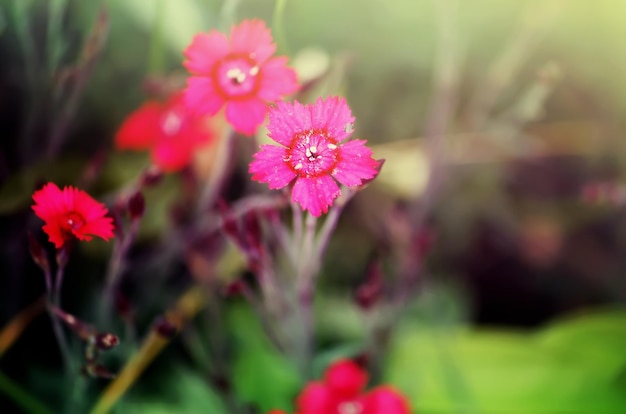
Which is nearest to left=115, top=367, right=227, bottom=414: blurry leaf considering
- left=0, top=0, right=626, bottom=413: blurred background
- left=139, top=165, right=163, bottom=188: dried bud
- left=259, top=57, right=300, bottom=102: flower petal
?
left=0, top=0, right=626, bottom=413: blurred background

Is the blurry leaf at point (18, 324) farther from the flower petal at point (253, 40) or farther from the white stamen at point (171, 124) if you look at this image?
the flower petal at point (253, 40)

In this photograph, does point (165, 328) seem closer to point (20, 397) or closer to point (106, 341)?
point (106, 341)

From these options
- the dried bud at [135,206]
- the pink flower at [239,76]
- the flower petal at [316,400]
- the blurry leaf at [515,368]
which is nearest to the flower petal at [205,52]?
the pink flower at [239,76]

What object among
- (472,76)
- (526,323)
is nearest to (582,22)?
(472,76)

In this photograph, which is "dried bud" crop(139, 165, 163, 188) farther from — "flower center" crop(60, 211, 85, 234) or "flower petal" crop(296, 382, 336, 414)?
"flower petal" crop(296, 382, 336, 414)

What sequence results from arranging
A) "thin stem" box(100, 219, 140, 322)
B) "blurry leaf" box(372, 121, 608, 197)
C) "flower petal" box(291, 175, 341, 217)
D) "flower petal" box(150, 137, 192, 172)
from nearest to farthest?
"flower petal" box(291, 175, 341, 217) < "thin stem" box(100, 219, 140, 322) < "flower petal" box(150, 137, 192, 172) < "blurry leaf" box(372, 121, 608, 197)

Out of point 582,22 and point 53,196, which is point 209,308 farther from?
point 582,22
